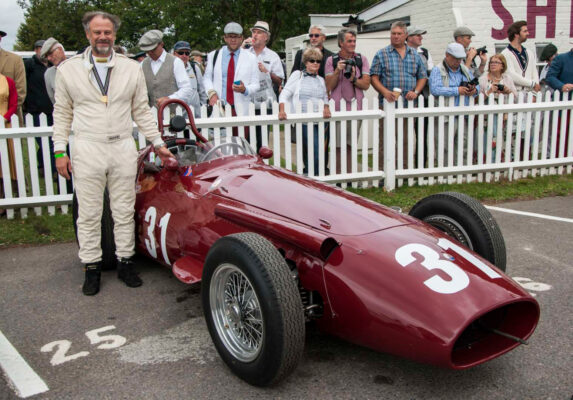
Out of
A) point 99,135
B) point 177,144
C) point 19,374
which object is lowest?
point 19,374

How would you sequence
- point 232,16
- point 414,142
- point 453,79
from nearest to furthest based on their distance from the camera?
point 453,79
point 414,142
point 232,16

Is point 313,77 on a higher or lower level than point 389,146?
higher

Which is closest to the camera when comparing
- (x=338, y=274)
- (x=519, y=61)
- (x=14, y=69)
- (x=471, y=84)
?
(x=338, y=274)

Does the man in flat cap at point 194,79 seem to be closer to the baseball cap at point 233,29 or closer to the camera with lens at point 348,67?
the baseball cap at point 233,29

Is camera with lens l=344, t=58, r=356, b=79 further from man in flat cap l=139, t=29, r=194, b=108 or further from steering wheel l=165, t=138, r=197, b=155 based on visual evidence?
steering wheel l=165, t=138, r=197, b=155

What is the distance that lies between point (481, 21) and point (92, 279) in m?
9.87

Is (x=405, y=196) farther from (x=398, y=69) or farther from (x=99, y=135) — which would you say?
(x=99, y=135)

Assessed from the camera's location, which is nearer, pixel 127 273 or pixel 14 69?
pixel 127 273

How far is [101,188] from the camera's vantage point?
423 centimetres

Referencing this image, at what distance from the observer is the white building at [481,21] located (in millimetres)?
11109

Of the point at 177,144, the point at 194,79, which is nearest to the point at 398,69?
the point at 194,79

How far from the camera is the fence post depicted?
7352 millimetres

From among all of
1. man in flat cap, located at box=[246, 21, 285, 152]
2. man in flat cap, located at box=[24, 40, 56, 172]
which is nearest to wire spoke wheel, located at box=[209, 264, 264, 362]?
man in flat cap, located at box=[246, 21, 285, 152]

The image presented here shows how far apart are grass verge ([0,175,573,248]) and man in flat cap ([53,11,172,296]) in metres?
1.75
